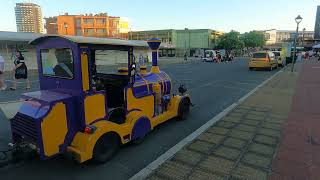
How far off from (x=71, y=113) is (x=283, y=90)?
1041cm

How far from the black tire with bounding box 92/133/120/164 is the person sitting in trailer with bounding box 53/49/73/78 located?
122 centimetres

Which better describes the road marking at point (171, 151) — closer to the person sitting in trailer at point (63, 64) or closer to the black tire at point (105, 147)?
the black tire at point (105, 147)

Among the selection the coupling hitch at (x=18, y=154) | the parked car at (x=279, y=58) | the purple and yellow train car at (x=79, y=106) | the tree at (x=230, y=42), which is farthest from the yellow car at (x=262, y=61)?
the tree at (x=230, y=42)

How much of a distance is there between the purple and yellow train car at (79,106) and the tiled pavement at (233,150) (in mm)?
1069

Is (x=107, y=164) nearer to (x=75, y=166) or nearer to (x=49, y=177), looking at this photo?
(x=75, y=166)

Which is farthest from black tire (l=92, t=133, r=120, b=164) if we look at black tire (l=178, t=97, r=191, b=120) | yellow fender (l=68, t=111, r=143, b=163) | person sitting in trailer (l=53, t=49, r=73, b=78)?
black tire (l=178, t=97, r=191, b=120)

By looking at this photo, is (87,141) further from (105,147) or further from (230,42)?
(230,42)

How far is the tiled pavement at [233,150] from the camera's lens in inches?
152

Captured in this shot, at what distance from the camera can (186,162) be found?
422cm

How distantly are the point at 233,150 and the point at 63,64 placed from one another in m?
3.49

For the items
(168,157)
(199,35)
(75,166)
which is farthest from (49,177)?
(199,35)

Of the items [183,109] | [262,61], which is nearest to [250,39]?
[262,61]

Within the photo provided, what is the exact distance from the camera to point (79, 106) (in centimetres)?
397

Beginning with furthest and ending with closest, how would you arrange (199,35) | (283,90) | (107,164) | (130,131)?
(199,35), (283,90), (130,131), (107,164)
